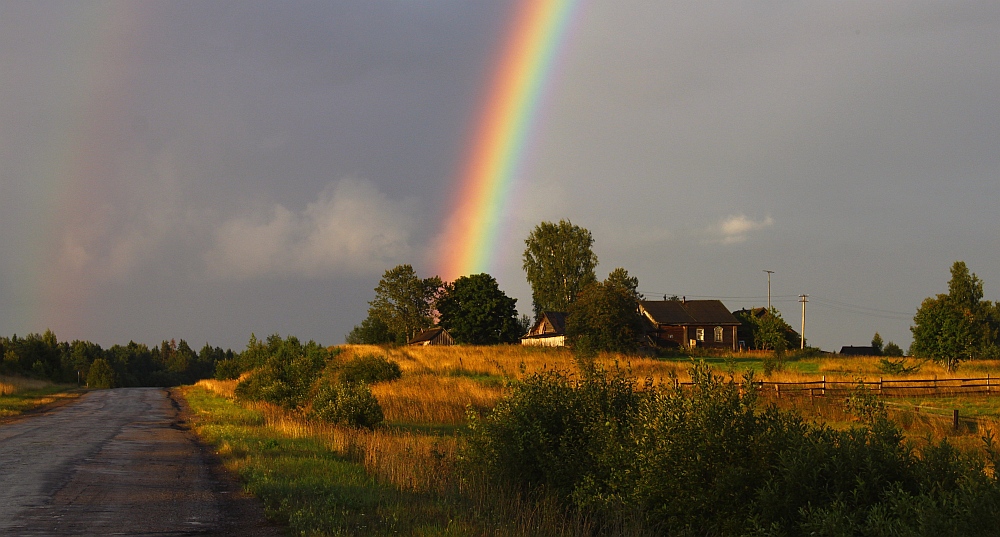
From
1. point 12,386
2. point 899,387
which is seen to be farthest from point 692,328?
point 12,386

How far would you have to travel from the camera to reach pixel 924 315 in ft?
201

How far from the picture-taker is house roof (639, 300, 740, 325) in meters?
95.8

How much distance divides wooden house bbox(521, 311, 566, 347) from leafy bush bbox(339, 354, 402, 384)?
4678cm

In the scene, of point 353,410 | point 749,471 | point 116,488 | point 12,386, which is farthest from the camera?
point 12,386

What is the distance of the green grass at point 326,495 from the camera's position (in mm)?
10461

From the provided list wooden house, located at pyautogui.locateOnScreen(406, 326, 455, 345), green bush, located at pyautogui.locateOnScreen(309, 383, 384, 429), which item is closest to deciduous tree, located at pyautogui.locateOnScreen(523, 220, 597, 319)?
wooden house, located at pyautogui.locateOnScreen(406, 326, 455, 345)

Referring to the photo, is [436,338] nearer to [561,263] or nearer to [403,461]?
[561,263]

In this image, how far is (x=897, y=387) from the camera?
136 feet

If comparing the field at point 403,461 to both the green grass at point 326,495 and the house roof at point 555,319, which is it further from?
the house roof at point 555,319

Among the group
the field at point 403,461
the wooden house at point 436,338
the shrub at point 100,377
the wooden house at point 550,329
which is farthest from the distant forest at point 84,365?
the field at point 403,461

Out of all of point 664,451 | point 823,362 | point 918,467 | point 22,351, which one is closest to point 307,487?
point 664,451

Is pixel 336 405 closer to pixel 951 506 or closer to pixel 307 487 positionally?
pixel 307 487

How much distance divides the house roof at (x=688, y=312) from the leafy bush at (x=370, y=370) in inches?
2229

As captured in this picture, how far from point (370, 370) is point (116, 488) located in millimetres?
30302
